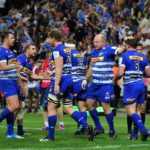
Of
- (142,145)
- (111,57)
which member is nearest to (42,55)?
(111,57)

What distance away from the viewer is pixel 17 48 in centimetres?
2512

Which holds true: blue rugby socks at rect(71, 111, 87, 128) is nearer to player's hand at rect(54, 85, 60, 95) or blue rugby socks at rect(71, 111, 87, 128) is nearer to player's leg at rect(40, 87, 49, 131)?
player's hand at rect(54, 85, 60, 95)

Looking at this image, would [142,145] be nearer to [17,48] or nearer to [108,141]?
[108,141]

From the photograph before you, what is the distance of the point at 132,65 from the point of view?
9.27m

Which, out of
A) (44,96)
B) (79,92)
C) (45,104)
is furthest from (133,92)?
(44,96)

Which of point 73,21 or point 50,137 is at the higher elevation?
point 73,21

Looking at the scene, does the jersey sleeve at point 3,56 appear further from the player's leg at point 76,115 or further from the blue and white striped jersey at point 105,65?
the blue and white striped jersey at point 105,65

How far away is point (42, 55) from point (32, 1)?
9.33 metres

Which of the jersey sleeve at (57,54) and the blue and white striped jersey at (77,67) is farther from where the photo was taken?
the blue and white striped jersey at (77,67)

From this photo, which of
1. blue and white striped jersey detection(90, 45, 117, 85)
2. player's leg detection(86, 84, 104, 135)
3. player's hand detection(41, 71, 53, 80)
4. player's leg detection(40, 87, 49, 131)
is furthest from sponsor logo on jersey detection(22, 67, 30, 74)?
player's leg detection(40, 87, 49, 131)

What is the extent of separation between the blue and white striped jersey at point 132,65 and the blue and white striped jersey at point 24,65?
7.95ft

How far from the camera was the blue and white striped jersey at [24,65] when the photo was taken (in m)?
10.5

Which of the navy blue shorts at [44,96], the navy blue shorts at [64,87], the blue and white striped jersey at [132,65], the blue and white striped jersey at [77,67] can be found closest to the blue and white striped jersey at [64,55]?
the navy blue shorts at [64,87]

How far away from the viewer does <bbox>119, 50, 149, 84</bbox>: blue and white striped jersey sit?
30.4ft
